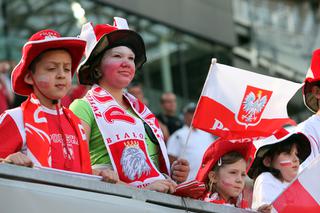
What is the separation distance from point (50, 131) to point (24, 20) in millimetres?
9671

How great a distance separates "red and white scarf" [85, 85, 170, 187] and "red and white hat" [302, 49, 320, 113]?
4.62 feet

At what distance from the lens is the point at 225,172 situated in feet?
22.6

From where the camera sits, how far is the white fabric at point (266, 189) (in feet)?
22.3

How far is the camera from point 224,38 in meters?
20.6

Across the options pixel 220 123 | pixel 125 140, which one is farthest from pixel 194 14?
pixel 125 140

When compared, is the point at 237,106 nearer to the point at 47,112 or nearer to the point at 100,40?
the point at 100,40

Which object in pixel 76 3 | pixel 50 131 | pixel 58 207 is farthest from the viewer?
pixel 76 3

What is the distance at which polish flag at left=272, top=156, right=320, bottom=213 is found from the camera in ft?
20.1

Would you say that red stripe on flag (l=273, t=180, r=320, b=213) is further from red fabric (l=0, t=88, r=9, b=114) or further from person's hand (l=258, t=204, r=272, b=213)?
red fabric (l=0, t=88, r=9, b=114)

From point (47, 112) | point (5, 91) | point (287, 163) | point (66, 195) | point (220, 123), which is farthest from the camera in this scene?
point (5, 91)

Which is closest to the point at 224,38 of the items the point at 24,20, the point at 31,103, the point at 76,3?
the point at 76,3

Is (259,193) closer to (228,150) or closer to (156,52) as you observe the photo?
(228,150)

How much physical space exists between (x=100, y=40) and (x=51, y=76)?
31.5 inches

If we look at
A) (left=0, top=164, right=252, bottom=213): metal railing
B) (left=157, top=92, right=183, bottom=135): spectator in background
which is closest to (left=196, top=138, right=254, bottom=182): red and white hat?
(left=0, top=164, right=252, bottom=213): metal railing
